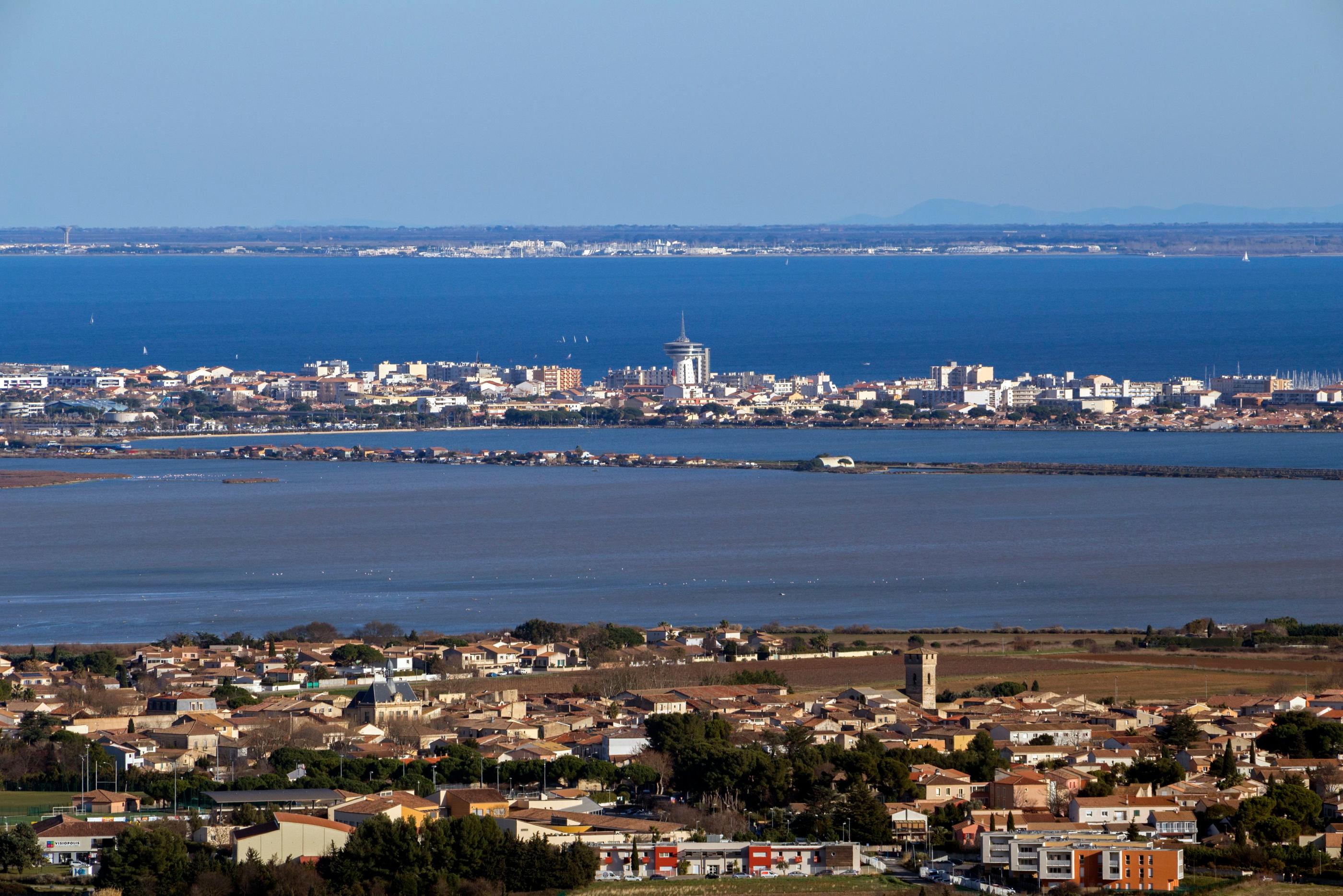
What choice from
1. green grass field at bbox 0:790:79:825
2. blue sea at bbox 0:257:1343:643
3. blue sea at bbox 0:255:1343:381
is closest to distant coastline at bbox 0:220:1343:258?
blue sea at bbox 0:255:1343:381

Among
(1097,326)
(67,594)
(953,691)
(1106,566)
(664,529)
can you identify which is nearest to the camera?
(953,691)

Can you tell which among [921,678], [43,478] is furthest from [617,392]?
[921,678]

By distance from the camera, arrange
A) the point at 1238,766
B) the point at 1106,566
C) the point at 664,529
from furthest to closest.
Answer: the point at 664,529
the point at 1106,566
the point at 1238,766

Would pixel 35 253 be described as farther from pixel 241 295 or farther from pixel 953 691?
pixel 953 691

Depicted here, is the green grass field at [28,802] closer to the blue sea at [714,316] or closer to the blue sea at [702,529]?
the blue sea at [702,529]

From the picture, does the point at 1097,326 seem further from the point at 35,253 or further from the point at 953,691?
the point at 35,253

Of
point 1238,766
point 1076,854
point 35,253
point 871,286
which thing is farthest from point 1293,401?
point 35,253

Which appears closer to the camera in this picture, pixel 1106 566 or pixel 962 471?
pixel 1106 566
